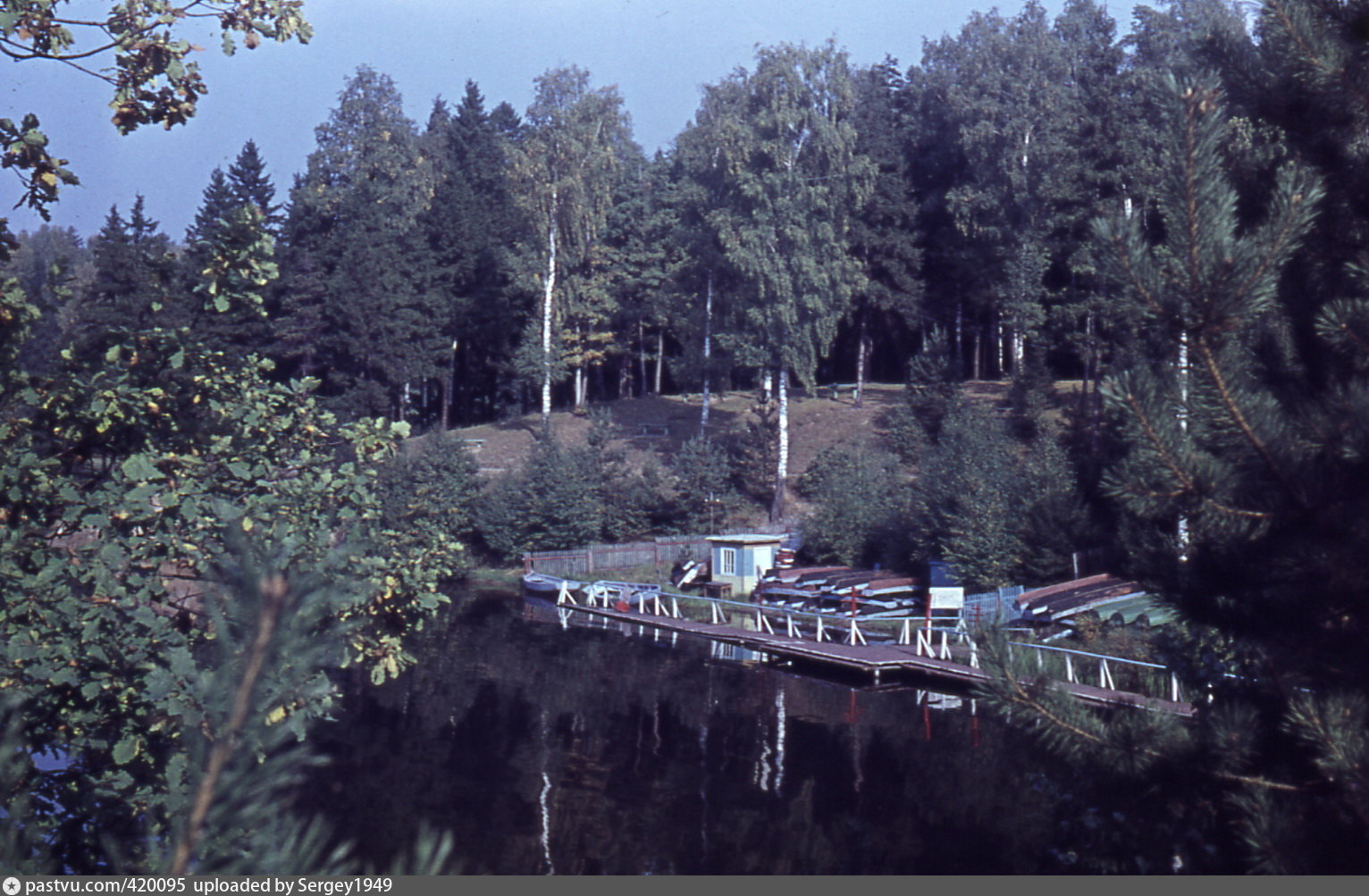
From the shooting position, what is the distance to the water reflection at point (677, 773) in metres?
11.3

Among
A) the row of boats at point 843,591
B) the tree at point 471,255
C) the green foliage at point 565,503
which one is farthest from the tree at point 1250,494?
the tree at point 471,255

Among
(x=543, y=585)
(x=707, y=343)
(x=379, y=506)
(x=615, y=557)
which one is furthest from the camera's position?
(x=707, y=343)

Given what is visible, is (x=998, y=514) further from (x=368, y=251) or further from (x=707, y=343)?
(x=368, y=251)

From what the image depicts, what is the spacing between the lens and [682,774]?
14312mm

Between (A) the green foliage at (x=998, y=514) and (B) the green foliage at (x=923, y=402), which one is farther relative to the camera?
(B) the green foliage at (x=923, y=402)

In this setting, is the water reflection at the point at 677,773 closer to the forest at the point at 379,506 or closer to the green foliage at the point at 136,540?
the forest at the point at 379,506

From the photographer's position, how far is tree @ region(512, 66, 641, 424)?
39.2 meters

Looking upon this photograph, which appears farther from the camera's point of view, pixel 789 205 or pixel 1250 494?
pixel 789 205

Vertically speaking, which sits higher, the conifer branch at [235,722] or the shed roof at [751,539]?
the conifer branch at [235,722]

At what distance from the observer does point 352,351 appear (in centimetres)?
4119

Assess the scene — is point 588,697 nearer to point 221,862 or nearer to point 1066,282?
point 221,862

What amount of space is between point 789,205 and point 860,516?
961 centimetres

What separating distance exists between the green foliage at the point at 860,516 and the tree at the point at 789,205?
2.98 metres

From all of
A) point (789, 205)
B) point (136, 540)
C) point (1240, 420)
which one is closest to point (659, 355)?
point (789, 205)
